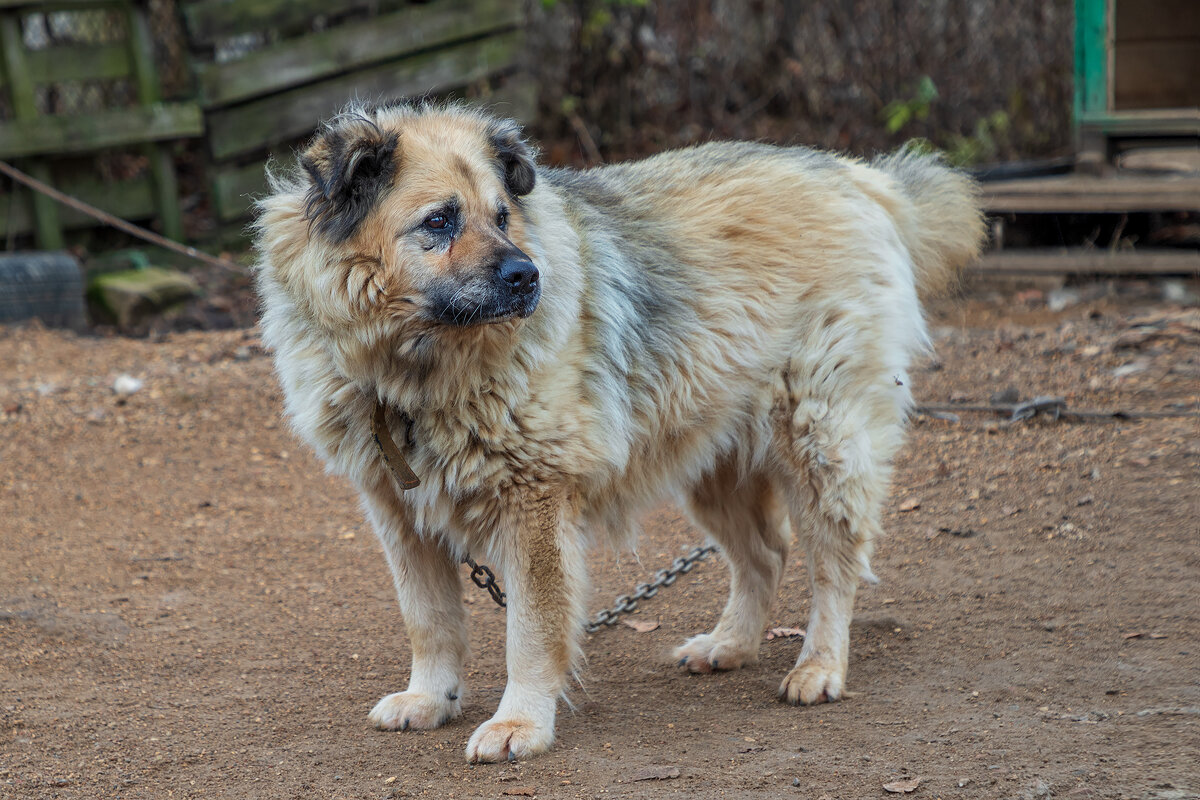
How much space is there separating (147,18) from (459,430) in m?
7.47

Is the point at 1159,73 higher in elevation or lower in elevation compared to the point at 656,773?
higher

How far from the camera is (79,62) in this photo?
9.27 metres

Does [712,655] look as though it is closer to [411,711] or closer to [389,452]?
[411,711]

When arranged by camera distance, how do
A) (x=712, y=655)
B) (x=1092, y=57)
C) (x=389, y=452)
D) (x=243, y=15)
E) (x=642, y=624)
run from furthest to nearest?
(x=243, y=15)
(x=1092, y=57)
(x=642, y=624)
(x=712, y=655)
(x=389, y=452)

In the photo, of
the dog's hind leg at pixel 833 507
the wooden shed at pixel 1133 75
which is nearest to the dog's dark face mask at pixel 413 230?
the dog's hind leg at pixel 833 507

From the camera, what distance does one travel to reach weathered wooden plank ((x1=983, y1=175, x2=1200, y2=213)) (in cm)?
848

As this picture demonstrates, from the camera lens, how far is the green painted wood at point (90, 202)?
9.36 meters

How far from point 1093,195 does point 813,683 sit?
6.24m

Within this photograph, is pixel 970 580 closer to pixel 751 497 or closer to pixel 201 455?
pixel 751 497

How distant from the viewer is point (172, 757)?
3566mm

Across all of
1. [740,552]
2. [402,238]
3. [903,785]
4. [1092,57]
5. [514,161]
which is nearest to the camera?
[903,785]

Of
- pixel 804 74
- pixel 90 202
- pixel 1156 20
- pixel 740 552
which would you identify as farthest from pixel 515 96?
pixel 740 552

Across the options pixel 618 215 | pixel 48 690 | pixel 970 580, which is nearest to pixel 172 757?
pixel 48 690

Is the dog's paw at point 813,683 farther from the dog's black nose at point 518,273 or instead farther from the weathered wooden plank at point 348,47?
the weathered wooden plank at point 348,47
